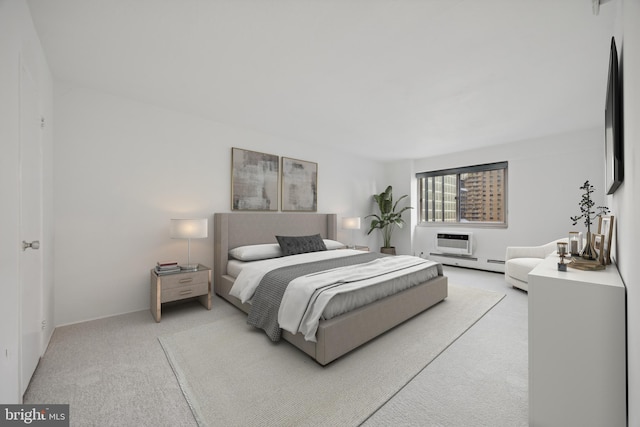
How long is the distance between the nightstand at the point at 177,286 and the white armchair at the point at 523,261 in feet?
14.3

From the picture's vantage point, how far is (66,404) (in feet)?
5.15

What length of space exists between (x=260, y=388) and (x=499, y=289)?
3899 mm

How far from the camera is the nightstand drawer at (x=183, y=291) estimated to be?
112 inches

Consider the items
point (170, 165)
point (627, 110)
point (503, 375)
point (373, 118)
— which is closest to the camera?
point (627, 110)

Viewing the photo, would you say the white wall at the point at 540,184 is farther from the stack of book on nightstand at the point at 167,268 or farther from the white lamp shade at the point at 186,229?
the stack of book on nightstand at the point at 167,268

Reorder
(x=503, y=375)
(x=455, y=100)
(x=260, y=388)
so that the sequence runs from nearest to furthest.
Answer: (x=260, y=388)
(x=503, y=375)
(x=455, y=100)

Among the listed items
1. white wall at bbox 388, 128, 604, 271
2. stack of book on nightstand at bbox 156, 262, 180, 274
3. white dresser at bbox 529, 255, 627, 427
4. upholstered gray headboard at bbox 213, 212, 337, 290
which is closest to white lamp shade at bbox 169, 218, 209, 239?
stack of book on nightstand at bbox 156, 262, 180, 274

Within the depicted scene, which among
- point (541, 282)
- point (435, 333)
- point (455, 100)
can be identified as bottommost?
point (435, 333)

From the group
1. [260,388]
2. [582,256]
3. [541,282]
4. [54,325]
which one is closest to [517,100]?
[582,256]

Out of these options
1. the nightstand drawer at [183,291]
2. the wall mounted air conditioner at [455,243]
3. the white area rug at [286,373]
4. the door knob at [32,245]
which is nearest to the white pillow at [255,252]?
the nightstand drawer at [183,291]

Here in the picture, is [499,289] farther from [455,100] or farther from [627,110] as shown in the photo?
[627,110]

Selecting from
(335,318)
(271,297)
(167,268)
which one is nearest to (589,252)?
(335,318)

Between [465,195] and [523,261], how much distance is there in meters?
2.20

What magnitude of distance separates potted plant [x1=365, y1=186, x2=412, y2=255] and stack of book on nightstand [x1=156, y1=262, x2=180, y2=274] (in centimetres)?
425
